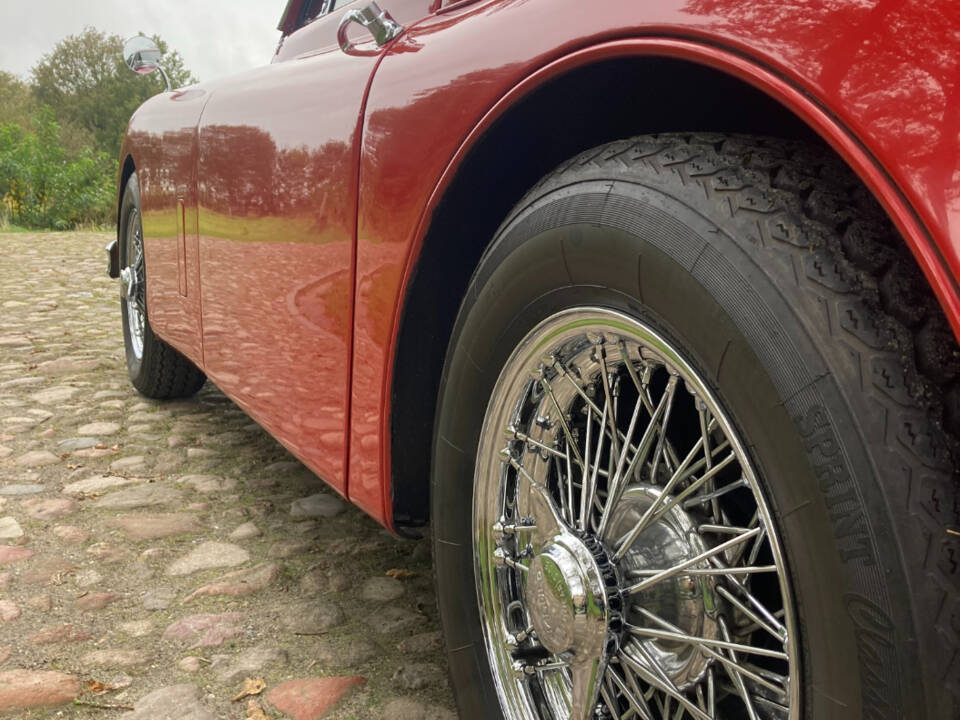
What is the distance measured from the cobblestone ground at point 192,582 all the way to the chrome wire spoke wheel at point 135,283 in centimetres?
42

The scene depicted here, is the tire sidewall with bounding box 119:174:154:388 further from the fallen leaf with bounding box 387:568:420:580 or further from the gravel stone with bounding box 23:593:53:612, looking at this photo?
the fallen leaf with bounding box 387:568:420:580

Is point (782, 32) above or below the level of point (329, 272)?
above

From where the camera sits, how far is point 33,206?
1923 centimetres

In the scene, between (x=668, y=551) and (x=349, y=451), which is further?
(x=349, y=451)

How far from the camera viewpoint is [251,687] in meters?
1.92

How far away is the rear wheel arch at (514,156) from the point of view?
3.93 ft

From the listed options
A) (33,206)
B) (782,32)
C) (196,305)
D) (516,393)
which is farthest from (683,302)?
(33,206)

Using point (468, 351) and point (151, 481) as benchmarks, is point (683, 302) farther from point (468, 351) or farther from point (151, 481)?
point (151, 481)

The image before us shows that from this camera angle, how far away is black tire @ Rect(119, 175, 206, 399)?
404 centimetres

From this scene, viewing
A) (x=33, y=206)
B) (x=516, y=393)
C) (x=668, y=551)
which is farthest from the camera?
(x=33, y=206)

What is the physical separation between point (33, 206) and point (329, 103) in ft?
65.6

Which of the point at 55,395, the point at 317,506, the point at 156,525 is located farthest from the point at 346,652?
the point at 55,395

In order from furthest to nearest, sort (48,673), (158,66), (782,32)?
(158,66), (48,673), (782,32)

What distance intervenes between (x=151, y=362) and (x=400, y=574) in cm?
218
